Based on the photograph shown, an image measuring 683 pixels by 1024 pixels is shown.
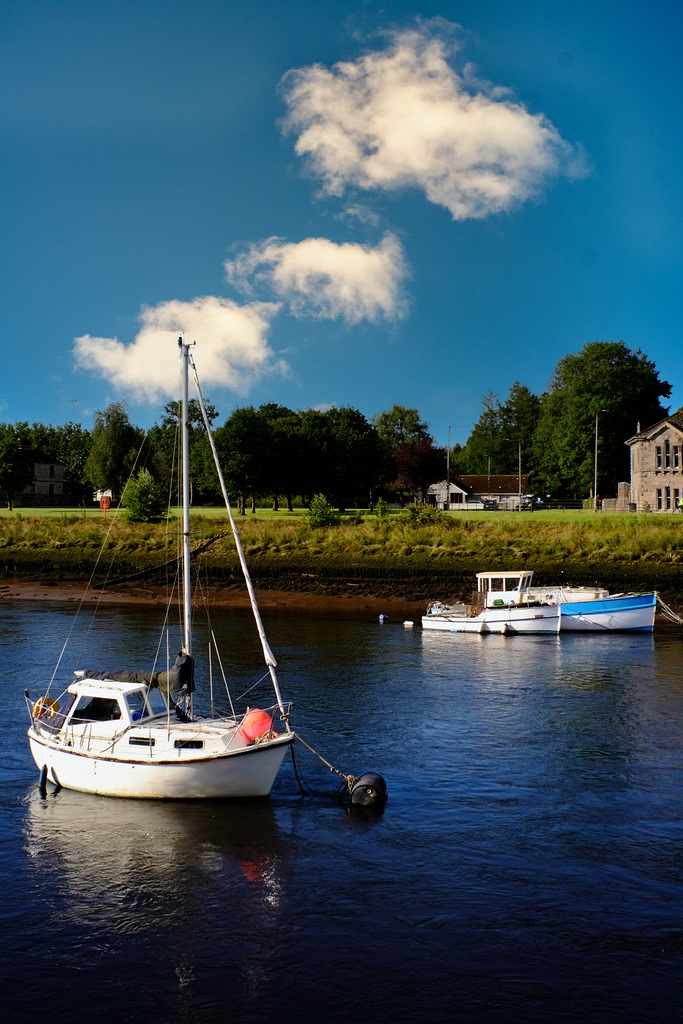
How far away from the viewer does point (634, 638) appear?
47.2 meters

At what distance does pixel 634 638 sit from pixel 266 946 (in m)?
36.9

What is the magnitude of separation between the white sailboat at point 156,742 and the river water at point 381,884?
0.65 m

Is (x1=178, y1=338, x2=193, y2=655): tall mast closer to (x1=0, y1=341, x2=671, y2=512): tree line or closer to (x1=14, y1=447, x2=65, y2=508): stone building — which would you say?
(x1=0, y1=341, x2=671, y2=512): tree line

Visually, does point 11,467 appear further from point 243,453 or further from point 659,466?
point 659,466

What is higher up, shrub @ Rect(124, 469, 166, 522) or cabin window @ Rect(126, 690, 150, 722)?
shrub @ Rect(124, 469, 166, 522)

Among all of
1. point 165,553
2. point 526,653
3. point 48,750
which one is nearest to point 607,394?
point 165,553

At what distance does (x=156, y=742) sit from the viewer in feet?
67.4

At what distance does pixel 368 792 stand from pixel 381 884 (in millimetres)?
3887

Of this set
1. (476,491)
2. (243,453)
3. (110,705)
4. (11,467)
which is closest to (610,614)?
(110,705)

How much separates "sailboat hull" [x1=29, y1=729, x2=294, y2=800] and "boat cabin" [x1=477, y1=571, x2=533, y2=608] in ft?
105

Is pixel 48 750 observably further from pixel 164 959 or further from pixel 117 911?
pixel 164 959

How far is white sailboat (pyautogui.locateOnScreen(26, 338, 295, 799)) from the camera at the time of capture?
66.0 ft

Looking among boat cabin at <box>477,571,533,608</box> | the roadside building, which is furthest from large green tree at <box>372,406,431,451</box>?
boat cabin at <box>477,571,533,608</box>

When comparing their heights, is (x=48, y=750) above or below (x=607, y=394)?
below
